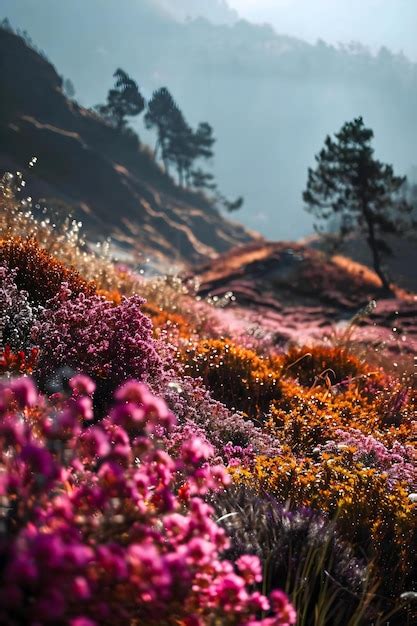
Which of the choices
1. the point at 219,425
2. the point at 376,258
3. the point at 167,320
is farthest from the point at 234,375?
the point at 376,258

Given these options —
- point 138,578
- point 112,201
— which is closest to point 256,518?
point 138,578

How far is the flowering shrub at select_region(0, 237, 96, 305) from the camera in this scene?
20.5ft

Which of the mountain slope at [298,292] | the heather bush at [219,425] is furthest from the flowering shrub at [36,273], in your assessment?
the mountain slope at [298,292]

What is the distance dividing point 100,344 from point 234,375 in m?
2.30

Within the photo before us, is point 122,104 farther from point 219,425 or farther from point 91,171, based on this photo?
point 219,425

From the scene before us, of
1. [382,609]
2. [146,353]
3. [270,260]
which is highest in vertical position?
[270,260]

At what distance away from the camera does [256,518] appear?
116 inches

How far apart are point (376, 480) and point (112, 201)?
157ft

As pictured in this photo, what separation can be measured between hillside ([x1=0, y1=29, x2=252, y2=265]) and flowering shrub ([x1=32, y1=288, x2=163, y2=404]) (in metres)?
34.2

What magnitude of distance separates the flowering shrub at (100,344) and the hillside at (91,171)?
34.2 metres

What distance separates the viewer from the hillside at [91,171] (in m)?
43.5

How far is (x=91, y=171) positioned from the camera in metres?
50.5

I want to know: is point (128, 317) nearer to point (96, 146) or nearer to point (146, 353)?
point (146, 353)

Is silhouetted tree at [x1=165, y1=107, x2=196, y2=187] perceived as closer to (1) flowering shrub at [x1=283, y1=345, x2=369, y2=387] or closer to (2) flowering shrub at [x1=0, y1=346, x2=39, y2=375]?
(1) flowering shrub at [x1=283, y1=345, x2=369, y2=387]
